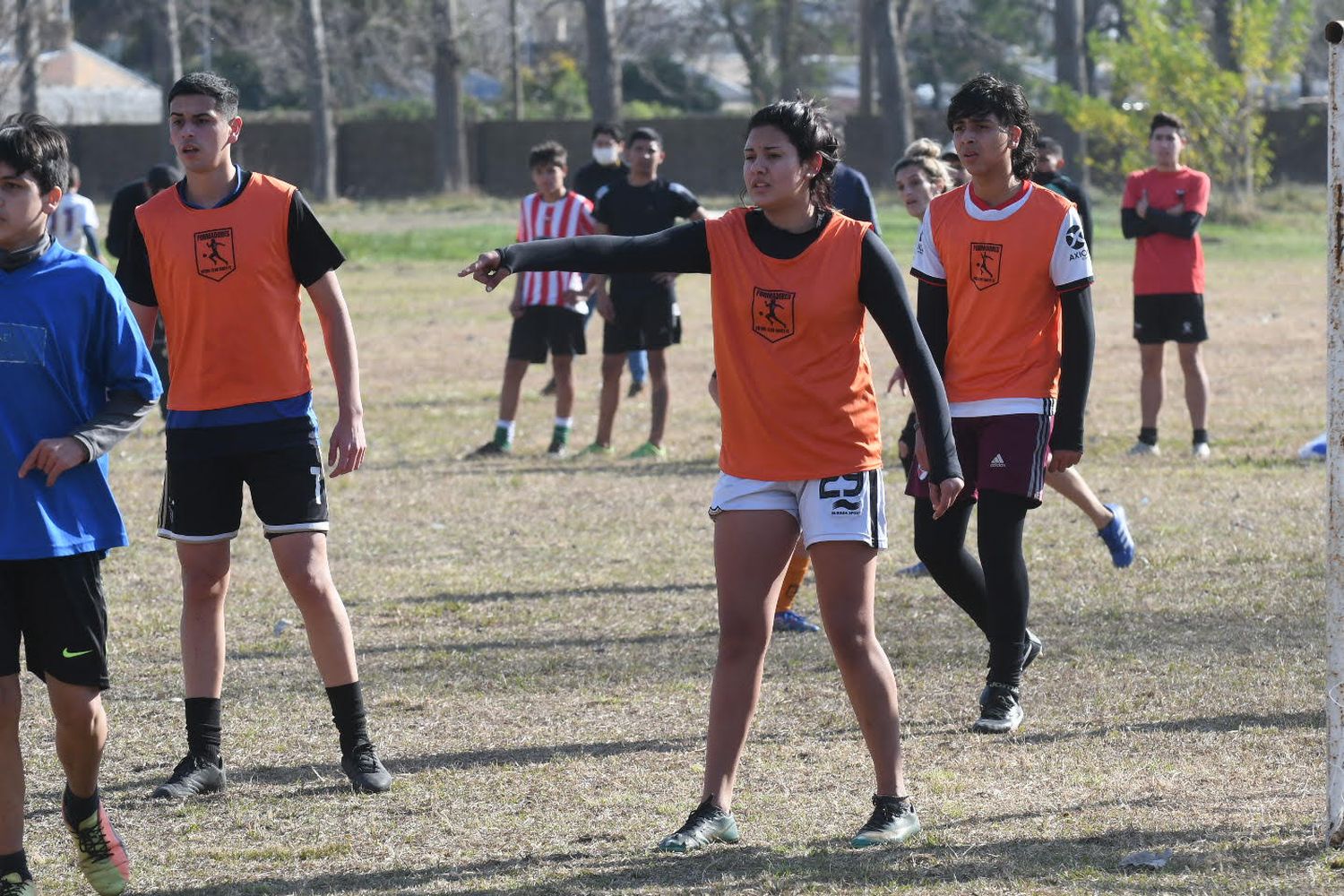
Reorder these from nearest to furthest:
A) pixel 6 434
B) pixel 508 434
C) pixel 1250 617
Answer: pixel 6 434
pixel 1250 617
pixel 508 434

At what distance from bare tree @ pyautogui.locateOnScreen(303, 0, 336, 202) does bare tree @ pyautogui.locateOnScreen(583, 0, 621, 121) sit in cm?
863

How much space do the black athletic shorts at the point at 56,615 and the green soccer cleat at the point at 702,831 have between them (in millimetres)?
1536

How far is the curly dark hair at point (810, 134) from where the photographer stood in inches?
183

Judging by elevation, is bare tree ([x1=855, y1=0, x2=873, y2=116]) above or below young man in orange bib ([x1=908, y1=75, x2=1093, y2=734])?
above

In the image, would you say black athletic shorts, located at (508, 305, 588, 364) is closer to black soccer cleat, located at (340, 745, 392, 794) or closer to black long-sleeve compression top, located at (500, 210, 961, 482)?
black soccer cleat, located at (340, 745, 392, 794)

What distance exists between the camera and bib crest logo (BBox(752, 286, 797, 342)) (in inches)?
184

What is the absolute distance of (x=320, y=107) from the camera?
47.9 metres

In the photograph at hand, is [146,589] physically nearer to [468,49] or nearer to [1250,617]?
[1250,617]

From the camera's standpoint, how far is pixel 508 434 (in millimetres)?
12750

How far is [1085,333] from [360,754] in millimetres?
2674

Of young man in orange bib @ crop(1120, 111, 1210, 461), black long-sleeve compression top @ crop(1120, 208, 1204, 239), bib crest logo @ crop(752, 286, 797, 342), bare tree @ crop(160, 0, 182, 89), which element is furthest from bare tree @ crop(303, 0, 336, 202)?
bib crest logo @ crop(752, 286, 797, 342)

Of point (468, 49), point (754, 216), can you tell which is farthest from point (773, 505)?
point (468, 49)

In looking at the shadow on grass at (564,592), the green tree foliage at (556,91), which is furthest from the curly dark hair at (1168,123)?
the green tree foliage at (556,91)

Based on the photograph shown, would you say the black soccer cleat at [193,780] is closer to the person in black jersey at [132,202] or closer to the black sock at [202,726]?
the black sock at [202,726]
